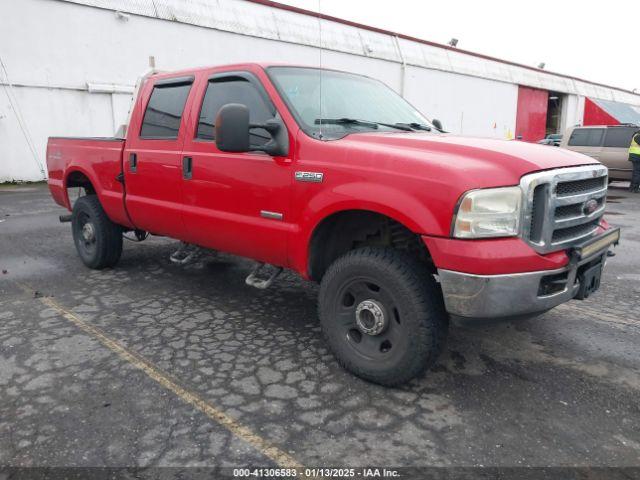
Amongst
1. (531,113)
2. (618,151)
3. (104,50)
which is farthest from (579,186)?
(531,113)

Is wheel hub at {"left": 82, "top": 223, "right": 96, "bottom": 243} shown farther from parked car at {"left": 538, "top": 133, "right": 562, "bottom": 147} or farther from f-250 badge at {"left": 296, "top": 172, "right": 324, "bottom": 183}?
parked car at {"left": 538, "top": 133, "right": 562, "bottom": 147}

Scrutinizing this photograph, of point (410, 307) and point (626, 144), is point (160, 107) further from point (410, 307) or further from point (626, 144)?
point (626, 144)

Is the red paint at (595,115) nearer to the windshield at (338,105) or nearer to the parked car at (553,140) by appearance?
the parked car at (553,140)

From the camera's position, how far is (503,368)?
3262mm

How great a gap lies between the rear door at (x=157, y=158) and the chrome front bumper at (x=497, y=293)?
2.44 meters

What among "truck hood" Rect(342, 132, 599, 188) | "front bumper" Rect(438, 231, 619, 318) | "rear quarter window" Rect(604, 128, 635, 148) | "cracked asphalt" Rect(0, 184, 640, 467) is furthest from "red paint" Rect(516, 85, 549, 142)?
"front bumper" Rect(438, 231, 619, 318)

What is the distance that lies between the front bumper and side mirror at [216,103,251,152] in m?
1.51

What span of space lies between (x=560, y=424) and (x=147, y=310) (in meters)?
3.16

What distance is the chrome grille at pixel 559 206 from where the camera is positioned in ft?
8.54

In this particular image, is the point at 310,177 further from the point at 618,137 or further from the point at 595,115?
the point at 595,115

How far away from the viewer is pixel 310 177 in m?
3.16

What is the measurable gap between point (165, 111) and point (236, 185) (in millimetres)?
1335

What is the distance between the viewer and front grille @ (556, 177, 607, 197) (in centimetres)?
279

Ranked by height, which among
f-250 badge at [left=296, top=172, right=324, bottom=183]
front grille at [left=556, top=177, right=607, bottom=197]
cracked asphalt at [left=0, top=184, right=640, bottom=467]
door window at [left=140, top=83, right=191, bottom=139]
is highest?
door window at [left=140, top=83, right=191, bottom=139]
